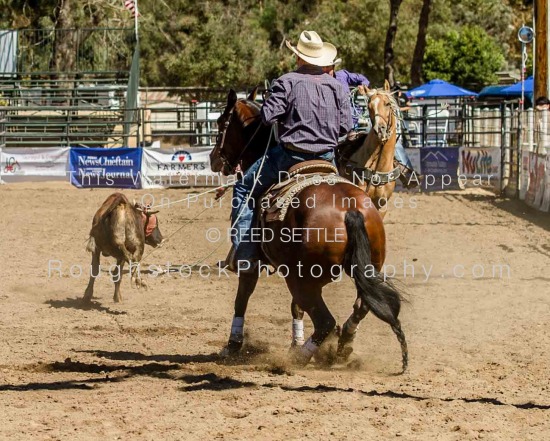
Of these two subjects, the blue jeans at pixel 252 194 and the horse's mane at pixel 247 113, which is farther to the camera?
the horse's mane at pixel 247 113

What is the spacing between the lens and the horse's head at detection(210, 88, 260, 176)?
23.7ft

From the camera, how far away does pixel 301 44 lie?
6.77m

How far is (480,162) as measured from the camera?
21.6 m

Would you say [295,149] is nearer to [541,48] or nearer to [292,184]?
[292,184]

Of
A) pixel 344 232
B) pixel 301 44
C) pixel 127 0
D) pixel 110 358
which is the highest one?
pixel 127 0

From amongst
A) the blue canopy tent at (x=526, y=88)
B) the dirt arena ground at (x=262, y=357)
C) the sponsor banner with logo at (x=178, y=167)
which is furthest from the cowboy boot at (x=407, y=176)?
the blue canopy tent at (x=526, y=88)

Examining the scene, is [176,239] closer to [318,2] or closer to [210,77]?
[210,77]

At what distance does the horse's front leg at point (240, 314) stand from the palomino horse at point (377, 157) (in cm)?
306

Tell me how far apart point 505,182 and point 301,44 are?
1504cm

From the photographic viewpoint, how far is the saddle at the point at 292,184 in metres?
6.22

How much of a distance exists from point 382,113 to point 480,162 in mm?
12305

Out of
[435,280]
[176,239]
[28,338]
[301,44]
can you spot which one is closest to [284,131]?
[301,44]

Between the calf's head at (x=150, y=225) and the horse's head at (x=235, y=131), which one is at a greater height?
the horse's head at (x=235, y=131)

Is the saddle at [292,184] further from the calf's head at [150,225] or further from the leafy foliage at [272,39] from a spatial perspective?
the leafy foliage at [272,39]
